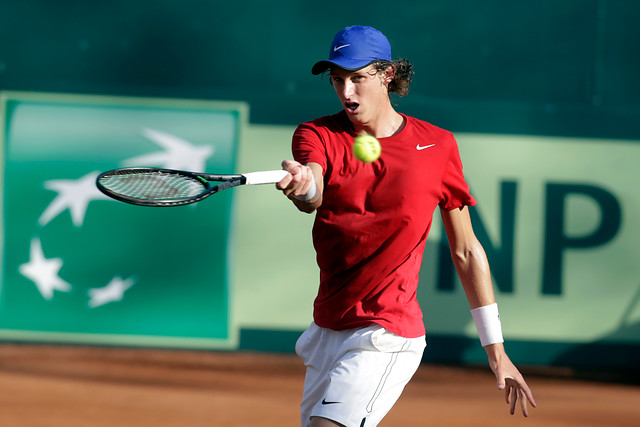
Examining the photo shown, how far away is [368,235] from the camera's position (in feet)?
8.87

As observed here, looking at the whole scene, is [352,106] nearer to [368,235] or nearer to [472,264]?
[368,235]

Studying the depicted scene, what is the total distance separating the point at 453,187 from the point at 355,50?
564 millimetres

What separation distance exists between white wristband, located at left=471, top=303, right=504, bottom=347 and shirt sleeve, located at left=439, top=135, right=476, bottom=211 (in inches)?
14.8

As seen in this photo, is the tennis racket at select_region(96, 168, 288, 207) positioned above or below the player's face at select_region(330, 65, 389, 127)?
below

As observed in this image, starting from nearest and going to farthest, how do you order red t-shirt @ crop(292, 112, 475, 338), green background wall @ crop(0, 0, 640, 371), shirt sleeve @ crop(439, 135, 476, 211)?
red t-shirt @ crop(292, 112, 475, 338) < shirt sleeve @ crop(439, 135, 476, 211) < green background wall @ crop(0, 0, 640, 371)

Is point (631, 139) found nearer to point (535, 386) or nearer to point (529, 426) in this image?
point (535, 386)

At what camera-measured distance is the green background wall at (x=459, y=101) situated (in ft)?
22.0

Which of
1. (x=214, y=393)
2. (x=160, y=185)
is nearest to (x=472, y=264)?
(x=160, y=185)

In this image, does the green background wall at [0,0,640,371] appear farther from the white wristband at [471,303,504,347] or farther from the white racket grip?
the white racket grip

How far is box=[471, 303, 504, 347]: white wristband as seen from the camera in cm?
290

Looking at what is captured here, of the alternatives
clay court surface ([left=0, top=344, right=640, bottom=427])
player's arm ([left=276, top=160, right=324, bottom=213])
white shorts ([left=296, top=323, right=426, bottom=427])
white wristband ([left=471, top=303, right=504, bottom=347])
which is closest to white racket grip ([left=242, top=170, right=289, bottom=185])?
player's arm ([left=276, top=160, right=324, bottom=213])

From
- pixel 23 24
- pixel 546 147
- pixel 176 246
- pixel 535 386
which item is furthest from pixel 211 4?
pixel 535 386

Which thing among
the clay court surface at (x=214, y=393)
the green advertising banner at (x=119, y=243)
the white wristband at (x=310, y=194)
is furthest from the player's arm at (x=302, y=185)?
the green advertising banner at (x=119, y=243)

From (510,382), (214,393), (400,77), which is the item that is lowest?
(214,393)
